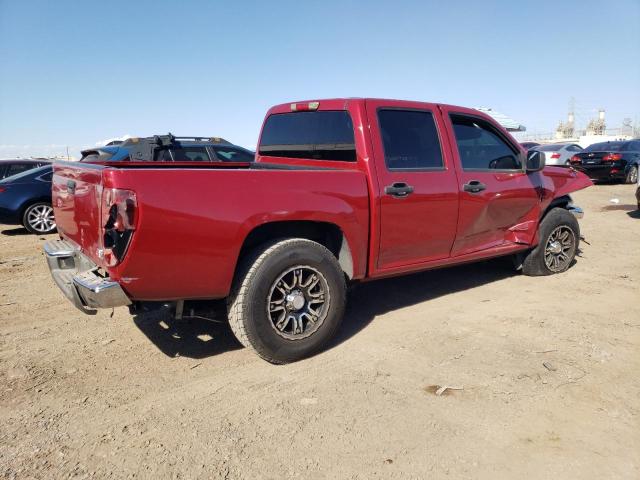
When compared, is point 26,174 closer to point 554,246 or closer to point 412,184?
point 412,184

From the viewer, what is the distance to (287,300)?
333 cm

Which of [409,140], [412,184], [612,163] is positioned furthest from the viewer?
[612,163]

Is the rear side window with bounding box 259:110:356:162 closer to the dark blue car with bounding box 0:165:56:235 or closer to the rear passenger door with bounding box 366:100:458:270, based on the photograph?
the rear passenger door with bounding box 366:100:458:270

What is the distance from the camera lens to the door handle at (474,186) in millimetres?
4281

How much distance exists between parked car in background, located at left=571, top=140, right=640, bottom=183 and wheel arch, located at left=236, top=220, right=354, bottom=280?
14.0 metres

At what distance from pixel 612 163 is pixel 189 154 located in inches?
500

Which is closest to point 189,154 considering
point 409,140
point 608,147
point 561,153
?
point 409,140

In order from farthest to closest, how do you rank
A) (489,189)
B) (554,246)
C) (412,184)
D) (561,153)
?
(561,153) < (554,246) < (489,189) < (412,184)

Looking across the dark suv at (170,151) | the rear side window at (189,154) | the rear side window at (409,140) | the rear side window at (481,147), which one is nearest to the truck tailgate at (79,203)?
the rear side window at (409,140)

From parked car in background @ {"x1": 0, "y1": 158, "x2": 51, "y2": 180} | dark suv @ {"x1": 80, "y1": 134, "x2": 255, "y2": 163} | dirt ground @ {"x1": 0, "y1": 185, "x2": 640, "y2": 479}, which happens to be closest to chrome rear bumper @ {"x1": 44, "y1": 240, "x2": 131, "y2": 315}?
dirt ground @ {"x1": 0, "y1": 185, "x2": 640, "y2": 479}

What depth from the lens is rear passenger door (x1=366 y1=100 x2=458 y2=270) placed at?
3.77 meters

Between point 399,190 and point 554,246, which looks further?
point 554,246

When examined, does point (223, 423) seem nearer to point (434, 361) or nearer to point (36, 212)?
point (434, 361)

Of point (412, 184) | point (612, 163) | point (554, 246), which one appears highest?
point (412, 184)
